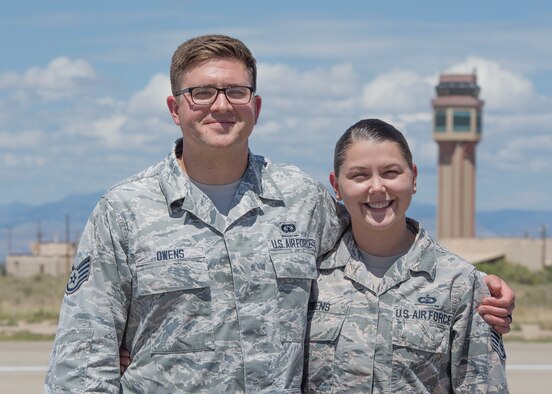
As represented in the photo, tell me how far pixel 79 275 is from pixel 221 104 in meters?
0.82

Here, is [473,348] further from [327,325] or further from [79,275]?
[79,275]

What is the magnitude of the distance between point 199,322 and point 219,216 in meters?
0.40

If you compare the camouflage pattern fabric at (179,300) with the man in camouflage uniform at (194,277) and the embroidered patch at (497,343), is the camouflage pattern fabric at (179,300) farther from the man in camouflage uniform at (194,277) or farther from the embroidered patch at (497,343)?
the embroidered patch at (497,343)

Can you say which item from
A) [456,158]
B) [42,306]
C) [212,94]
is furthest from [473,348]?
[456,158]

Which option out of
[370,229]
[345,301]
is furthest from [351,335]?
[370,229]

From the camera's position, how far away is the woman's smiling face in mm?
4332

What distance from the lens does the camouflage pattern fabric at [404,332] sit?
14.1 ft

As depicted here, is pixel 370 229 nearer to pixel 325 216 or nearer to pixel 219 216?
pixel 325 216

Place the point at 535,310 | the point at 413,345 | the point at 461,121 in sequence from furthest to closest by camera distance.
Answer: the point at 461,121, the point at 535,310, the point at 413,345

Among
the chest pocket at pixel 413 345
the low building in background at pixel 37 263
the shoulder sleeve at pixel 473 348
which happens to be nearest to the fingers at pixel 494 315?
the shoulder sleeve at pixel 473 348

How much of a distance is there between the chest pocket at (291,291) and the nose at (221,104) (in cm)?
56

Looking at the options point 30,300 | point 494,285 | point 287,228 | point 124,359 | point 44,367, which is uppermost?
point 30,300

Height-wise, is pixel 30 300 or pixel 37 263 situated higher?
pixel 37 263

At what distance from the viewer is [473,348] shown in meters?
4.34
